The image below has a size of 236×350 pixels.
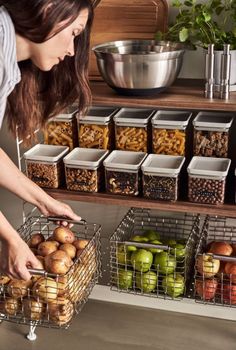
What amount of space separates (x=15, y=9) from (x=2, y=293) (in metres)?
0.85

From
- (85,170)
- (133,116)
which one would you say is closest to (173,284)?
(85,170)

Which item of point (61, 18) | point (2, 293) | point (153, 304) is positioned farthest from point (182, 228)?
point (61, 18)

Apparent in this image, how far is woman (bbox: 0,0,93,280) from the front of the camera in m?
1.33

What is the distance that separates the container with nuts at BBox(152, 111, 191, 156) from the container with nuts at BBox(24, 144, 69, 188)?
0.32 m

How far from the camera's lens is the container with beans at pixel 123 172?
1873 mm

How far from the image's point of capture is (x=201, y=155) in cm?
189

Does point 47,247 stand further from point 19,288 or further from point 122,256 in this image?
point 122,256

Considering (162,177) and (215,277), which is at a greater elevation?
(162,177)

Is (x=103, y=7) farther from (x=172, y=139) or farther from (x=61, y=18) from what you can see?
(x=61, y=18)

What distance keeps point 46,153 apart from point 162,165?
0.42 m

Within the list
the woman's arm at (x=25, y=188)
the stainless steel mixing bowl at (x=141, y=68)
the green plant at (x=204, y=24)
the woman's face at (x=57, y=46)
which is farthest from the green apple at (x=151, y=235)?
the woman's face at (x=57, y=46)

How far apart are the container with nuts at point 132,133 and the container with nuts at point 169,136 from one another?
0.03m

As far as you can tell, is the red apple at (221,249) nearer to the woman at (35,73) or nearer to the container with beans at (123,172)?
the container with beans at (123,172)

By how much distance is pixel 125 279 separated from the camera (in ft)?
6.53
